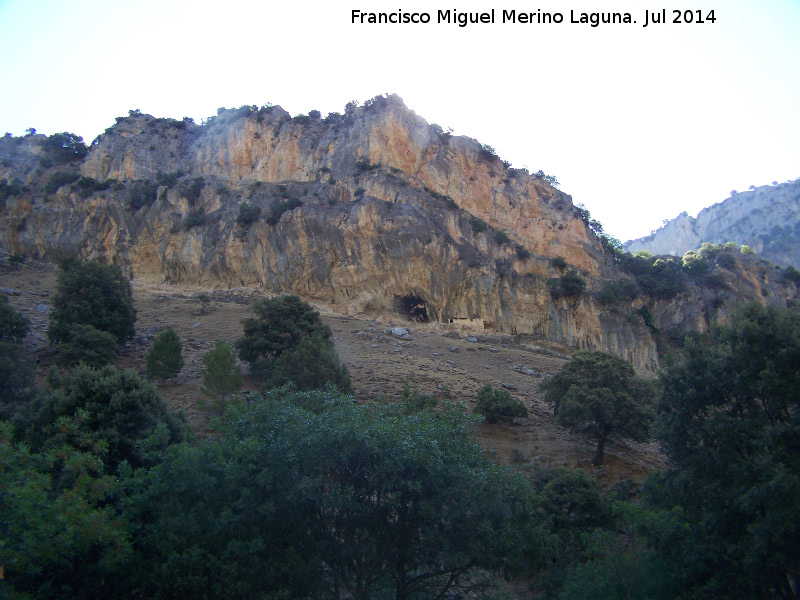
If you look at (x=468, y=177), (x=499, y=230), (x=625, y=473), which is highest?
(x=468, y=177)

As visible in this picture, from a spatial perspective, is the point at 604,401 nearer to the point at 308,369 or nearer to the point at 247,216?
the point at 308,369

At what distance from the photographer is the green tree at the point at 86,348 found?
761 inches

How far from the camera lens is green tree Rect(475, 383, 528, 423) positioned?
21625 millimetres

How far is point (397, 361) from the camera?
2856cm

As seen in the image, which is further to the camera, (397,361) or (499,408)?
(397,361)

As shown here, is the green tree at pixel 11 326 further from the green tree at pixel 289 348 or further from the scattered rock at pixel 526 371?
the scattered rock at pixel 526 371

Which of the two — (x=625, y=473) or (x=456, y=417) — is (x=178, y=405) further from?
(x=625, y=473)

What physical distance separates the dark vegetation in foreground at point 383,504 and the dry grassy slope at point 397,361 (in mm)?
3776

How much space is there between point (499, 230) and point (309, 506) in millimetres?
40552

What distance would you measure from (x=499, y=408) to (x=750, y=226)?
4059 inches

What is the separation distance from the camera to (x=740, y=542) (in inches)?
328

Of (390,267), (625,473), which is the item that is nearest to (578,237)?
(390,267)

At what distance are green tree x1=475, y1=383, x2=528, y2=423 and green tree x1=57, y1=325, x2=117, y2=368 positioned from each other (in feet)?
49.2

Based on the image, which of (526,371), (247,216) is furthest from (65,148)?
(526,371)
